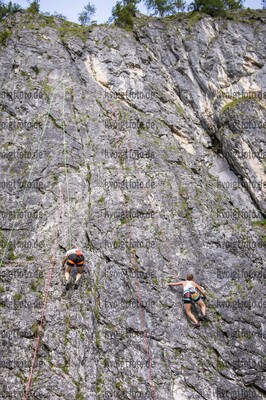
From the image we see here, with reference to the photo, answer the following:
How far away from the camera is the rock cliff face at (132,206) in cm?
989

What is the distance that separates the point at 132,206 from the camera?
13.8 meters

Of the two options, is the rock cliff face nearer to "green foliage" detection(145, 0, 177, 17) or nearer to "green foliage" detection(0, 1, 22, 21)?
"green foliage" detection(0, 1, 22, 21)

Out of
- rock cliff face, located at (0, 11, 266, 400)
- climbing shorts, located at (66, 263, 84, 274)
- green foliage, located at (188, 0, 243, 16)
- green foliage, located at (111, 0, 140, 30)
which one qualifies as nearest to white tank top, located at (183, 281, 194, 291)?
rock cliff face, located at (0, 11, 266, 400)

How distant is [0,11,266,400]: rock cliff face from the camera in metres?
9.89

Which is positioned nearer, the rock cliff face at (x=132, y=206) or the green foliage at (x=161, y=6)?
the rock cliff face at (x=132, y=206)

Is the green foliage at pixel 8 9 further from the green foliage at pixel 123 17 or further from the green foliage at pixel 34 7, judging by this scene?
the green foliage at pixel 123 17

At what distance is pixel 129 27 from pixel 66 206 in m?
16.9

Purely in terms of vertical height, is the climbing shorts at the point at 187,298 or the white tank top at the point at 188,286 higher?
the white tank top at the point at 188,286

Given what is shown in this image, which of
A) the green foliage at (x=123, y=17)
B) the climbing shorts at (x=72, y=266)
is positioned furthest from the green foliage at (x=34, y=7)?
the climbing shorts at (x=72, y=266)

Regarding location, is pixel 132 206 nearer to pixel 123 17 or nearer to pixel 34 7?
pixel 123 17

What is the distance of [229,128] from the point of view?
1828cm

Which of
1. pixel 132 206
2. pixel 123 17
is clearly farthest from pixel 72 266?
pixel 123 17

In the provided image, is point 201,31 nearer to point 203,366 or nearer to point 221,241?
point 221,241

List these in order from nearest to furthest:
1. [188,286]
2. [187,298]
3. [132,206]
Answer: [187,298] < [188,286] < [132,206]
